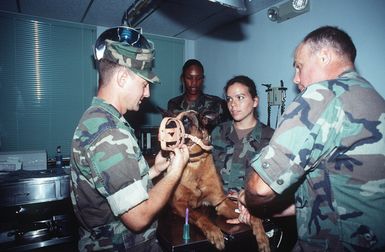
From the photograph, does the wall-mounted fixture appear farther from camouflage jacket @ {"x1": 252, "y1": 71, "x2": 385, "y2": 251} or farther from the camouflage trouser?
the camouflage trouser

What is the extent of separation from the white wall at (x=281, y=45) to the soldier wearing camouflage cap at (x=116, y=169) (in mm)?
3158

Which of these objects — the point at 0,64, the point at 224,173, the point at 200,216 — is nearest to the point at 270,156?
the point at 200,216

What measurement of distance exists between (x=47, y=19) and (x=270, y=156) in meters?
6.09

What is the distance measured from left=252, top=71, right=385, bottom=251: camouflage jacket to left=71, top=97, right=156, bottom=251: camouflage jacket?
80cm

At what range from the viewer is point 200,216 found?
2.51 meters

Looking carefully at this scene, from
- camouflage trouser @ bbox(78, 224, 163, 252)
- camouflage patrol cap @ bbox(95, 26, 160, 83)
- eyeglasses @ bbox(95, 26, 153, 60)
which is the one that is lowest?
camouflage trouser @ bbox(78, 224, 163, 252)

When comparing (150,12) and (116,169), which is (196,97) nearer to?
(150,12)

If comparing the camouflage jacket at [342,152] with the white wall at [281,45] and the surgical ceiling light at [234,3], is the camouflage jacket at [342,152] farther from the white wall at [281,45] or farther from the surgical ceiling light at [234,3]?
the white wall at [281,45]

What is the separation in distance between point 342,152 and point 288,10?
376 cm

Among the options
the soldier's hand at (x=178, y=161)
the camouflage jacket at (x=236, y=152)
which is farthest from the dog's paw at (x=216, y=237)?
the camouflage jacket at (x=236, y=152)

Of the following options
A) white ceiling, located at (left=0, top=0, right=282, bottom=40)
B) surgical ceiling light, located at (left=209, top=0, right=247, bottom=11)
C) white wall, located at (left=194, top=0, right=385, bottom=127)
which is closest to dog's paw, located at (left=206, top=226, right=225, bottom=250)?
surgical ceiling light, located at (left=209, top=0, right=247, bottom=11)

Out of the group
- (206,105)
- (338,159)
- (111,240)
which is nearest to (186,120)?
(111,240)

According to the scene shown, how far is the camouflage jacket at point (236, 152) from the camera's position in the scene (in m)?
3.34

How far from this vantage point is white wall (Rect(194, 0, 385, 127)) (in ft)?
10.9
